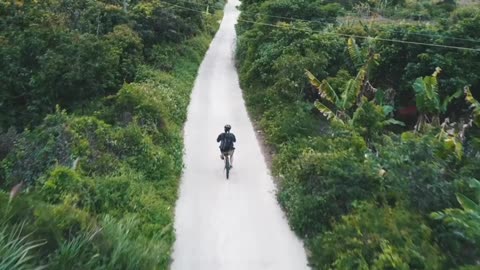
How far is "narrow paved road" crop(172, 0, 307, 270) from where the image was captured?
31.5 ft

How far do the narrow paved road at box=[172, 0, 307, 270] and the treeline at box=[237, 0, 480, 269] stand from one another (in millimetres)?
493

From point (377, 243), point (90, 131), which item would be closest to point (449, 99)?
point (377, 243)

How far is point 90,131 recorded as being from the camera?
43.1 feet

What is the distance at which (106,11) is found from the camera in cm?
2381

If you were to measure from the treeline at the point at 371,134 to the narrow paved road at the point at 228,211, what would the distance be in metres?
0.49

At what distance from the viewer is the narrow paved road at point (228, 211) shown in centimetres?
961

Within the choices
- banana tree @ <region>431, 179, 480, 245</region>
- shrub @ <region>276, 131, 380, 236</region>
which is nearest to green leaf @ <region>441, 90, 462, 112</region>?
shrub @ <region>276, 131, 380, 236</region>

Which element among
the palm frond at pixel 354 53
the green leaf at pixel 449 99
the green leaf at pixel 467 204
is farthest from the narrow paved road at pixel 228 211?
the green leaf at pixel 449 99

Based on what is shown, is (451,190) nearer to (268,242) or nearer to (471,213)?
(471,213)

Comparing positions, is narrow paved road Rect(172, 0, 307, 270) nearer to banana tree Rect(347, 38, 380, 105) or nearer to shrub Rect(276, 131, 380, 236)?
shrub Rect(276, 131, 380, 236)

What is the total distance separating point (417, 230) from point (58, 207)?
6.37 meters

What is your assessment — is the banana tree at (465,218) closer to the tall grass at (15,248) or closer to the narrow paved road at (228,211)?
the narrow paved road at (228,211)

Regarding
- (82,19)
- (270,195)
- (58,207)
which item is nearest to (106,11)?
(82,19)

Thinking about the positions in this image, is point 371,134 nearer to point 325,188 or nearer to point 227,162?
point 325,188
